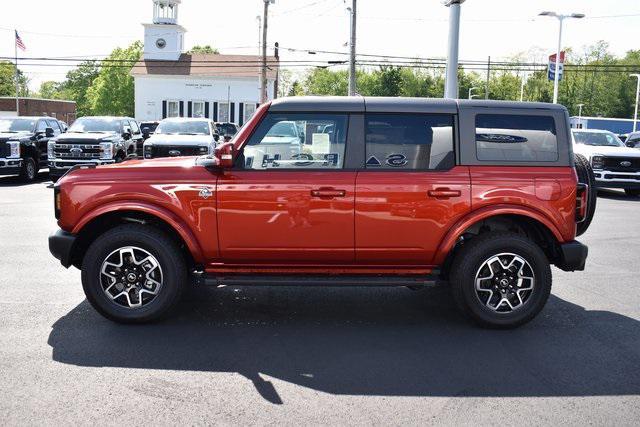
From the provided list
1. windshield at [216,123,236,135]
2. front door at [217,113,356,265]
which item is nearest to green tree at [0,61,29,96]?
windshield at [216,123,236,135]

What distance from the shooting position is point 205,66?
67562 mm

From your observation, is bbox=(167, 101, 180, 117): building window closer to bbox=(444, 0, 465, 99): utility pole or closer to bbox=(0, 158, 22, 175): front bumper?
bbox=(0, 158, 22, 175): front bumper

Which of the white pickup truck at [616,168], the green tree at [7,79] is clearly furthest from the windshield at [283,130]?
the green tree at [7,79]

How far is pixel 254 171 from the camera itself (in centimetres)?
565

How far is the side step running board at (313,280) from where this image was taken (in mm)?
5617

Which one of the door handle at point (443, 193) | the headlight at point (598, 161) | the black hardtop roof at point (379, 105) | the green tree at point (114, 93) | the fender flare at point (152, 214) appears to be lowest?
the fender flare at point (152, 214)

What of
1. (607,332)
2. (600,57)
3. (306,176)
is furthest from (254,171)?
(600,57)

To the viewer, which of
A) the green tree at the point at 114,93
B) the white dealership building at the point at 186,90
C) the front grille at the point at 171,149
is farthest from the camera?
the green tree at the point at 114,93

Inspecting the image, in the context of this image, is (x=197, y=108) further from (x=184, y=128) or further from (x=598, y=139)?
(x=598, y=139)

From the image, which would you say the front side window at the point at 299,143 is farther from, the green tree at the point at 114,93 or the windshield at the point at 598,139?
the green tree at the point at 114,93

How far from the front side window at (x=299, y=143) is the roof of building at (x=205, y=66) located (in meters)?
61.8

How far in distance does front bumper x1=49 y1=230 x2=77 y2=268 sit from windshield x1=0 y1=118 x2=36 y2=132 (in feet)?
53.1

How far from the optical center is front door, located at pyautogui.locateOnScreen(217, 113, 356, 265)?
557 centimetres

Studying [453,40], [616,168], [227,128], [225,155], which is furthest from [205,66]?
[225,155]
